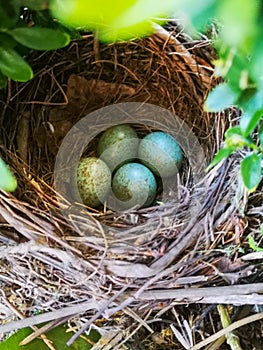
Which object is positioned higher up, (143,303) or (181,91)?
(181,91)

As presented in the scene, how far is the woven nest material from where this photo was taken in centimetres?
83

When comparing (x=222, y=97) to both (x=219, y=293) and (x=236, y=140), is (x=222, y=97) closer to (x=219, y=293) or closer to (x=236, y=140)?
(x=236, y=140)

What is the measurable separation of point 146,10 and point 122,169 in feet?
2.77

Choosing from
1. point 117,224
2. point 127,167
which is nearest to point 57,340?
point 117,224

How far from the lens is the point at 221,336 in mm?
895

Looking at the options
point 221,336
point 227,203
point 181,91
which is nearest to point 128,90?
point 181,91

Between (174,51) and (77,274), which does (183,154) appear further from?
(77,274)

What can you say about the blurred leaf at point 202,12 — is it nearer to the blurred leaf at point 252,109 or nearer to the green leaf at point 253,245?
the blurred leaf at point 252,109

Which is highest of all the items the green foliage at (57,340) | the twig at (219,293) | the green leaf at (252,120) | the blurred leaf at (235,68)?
the blurred leaf at (235,68)

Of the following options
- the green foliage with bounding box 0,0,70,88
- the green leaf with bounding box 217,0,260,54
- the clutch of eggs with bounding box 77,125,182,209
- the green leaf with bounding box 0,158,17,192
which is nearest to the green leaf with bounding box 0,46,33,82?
the green foliage with bounding box 0,0,70,88

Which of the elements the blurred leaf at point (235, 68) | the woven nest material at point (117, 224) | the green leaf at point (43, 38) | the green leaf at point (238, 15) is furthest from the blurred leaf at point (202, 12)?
the woven nest material at point (117, 224)

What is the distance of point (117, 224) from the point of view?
992 millimetres

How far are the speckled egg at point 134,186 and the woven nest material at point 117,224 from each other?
3 centimetres

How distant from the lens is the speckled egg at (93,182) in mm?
1056
